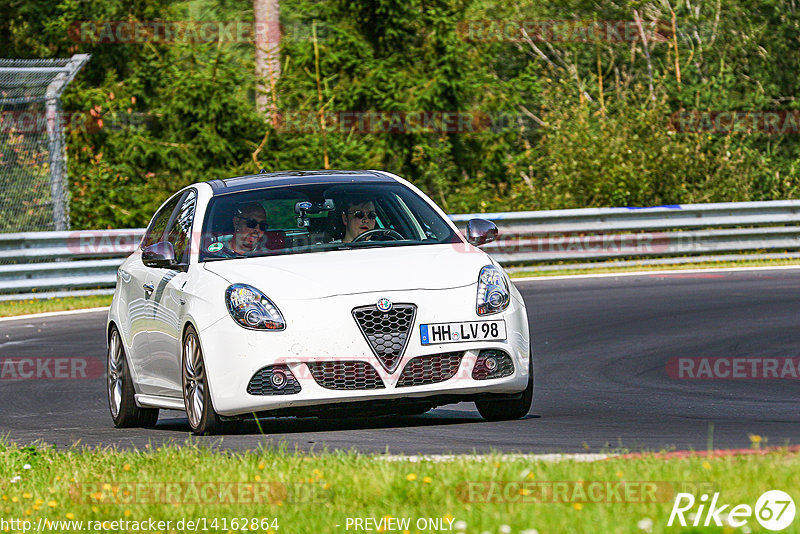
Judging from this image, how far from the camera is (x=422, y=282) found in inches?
317

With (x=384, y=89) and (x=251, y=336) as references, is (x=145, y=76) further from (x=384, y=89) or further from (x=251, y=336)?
(x=251, y=336)

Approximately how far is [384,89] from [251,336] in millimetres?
23380

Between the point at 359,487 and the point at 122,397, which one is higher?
the point at 359,487

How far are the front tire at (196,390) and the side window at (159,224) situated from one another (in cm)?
201

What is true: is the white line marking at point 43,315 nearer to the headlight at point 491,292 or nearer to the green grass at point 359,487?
the headlight at point 491,292

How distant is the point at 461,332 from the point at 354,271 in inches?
27.3

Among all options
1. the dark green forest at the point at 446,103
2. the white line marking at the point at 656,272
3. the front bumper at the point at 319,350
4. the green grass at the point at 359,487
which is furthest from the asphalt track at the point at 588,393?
the dark green forest at the point at 446,103

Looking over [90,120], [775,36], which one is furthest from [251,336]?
[775,36]

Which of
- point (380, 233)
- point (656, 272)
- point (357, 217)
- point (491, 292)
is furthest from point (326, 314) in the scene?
point (656, 272)

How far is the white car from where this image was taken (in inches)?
311

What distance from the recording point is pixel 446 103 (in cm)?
3150

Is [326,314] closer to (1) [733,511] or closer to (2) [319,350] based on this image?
(2) [319,350]

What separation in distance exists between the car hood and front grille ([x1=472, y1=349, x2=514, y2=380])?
A: 418mm

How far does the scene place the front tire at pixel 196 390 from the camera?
8188mm
